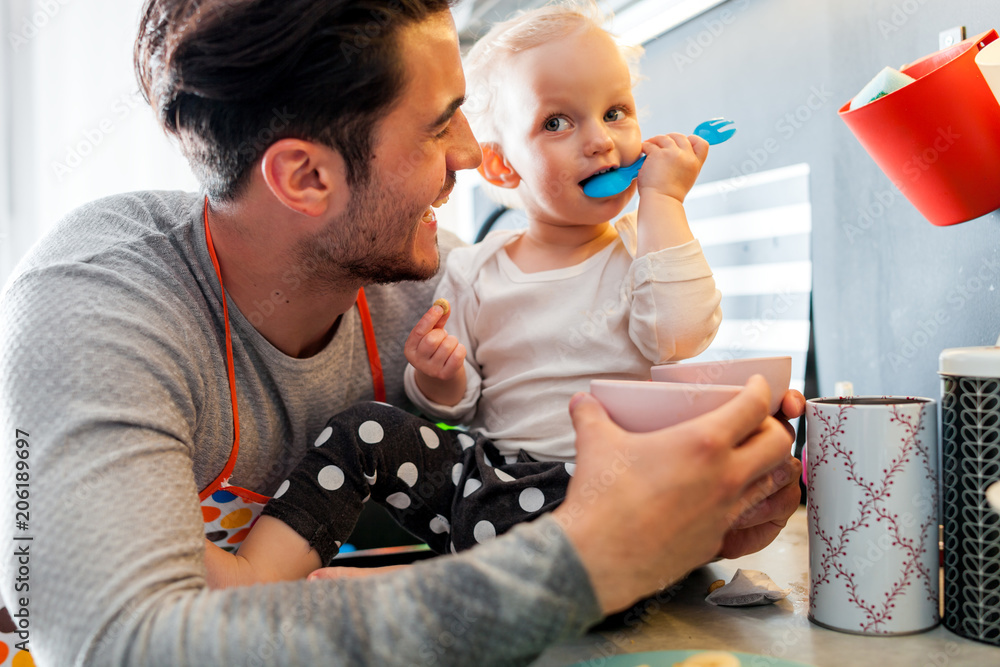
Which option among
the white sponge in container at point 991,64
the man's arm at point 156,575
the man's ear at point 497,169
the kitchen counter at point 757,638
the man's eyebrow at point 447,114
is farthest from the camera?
the man's ear at point 497,169

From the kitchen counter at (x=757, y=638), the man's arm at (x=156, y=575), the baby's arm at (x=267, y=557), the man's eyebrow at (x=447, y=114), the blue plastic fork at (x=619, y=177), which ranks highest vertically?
the man's eyebrow at (x=447, y=114)

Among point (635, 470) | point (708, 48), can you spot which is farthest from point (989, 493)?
point (708, 48)

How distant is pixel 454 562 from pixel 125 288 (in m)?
0.47

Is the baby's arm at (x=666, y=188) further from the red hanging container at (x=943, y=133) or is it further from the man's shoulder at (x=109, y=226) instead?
the man's shoulder at (x=109, y=226)

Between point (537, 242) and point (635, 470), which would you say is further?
point (537, 242)

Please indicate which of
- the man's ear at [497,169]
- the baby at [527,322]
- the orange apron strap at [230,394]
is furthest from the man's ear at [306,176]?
the man's ear at [497,169]

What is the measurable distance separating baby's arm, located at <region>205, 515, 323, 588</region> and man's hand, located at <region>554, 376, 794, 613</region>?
425 millimetres

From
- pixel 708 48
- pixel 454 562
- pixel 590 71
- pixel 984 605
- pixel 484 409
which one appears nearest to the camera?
pixel 454 562

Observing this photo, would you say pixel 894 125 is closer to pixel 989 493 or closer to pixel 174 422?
pixel 989 493

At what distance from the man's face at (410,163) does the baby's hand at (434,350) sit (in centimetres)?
9

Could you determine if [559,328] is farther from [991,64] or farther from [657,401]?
[991,64]

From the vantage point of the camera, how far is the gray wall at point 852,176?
0.94m

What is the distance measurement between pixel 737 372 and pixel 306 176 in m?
0.53

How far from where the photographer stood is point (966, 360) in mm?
667
